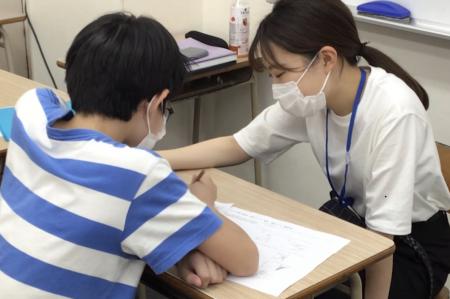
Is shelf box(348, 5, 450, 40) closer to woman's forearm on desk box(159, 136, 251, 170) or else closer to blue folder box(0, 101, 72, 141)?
woman's forearm on desk box(159, 136, 251, 170)

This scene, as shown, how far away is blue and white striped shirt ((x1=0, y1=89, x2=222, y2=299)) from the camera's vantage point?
44.7 inches

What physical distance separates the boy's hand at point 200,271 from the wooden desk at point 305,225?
17 millimetres

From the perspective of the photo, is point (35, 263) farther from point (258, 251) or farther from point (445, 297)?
point (445, 297)

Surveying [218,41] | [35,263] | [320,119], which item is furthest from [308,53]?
[218,41]

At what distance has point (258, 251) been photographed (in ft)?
4.37

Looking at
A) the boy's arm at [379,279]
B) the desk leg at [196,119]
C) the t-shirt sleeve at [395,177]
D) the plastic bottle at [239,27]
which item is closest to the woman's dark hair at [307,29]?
the t-shirt sleeve at [395,177]

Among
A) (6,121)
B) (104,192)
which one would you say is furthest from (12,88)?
(104,192)

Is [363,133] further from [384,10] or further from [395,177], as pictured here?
[384,10]

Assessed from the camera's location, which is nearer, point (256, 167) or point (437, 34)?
point (437, 34)

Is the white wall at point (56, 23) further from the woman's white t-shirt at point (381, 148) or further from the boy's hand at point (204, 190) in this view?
the boy's hand at point (204, 190)

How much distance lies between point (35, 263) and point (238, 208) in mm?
542

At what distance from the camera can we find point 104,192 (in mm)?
1130

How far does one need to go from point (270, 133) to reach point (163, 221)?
2.62 feet

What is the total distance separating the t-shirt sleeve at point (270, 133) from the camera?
6.20 ft
